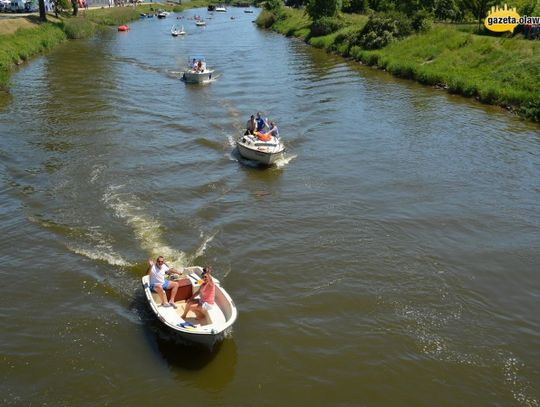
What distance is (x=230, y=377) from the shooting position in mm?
12188

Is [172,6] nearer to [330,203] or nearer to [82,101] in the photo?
[82,101]

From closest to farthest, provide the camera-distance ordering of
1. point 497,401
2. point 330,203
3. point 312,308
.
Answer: point 497,401
point 312,308
point 330,203

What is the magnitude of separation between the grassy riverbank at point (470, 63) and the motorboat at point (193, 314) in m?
26.2

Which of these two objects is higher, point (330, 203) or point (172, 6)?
point (172, 6)

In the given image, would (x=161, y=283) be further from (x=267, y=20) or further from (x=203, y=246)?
(x=267, y=20)

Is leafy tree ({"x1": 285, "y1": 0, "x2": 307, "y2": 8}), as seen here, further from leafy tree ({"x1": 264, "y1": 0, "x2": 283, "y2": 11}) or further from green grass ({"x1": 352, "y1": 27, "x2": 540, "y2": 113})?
green grass ({"x1": 352, "y1": 27, "x2": 540, "y2": 113})

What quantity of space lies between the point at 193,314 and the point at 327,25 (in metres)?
63.9

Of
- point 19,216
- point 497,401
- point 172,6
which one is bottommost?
point 497,401

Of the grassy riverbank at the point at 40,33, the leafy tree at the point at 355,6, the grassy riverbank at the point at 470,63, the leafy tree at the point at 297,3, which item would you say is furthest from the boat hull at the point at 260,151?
the leafy tree at the point at 297,3

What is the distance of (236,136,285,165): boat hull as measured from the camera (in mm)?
24375

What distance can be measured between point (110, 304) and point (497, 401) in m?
10.2

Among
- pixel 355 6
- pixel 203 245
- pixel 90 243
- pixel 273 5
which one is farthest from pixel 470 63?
pixel 273 5

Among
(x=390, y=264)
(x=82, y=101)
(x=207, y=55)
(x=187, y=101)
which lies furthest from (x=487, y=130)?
(x=207, y=55)

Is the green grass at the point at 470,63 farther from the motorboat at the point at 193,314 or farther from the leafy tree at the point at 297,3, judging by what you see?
the leafy tree at the point at 297,3
